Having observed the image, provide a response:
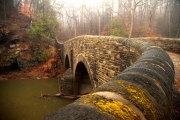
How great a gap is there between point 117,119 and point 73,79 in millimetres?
11811

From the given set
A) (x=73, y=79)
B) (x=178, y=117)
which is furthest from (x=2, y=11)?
(x=178, y=117)

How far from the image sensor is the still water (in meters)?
9.20

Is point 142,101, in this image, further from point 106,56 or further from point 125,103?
point 106,56

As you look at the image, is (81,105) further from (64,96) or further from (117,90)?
(64,96)

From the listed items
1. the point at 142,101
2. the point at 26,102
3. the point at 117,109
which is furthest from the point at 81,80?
the point at 117,109

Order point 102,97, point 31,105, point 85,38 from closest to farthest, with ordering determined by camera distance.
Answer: point 102,97 < point 85,38 < point 31,105

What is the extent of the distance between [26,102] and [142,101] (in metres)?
11.6

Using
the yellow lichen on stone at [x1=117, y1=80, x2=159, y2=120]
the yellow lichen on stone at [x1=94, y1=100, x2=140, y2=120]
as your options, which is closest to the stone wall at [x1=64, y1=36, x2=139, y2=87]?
the yellow lichen on stone at [x1=117, y1=80, x2=159, y2=120]

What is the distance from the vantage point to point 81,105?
31.3 inches

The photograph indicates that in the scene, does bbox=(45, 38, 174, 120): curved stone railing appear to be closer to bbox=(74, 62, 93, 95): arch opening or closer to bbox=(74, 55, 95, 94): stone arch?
bbox=(74, 55, 95, 94): stone arch

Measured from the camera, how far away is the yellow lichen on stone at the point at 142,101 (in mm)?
937

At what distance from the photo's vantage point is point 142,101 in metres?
0.99

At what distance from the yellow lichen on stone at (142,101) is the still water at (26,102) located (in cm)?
895

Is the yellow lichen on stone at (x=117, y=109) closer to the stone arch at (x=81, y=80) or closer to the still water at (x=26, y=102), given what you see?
the still water at (x=26, y=102)
